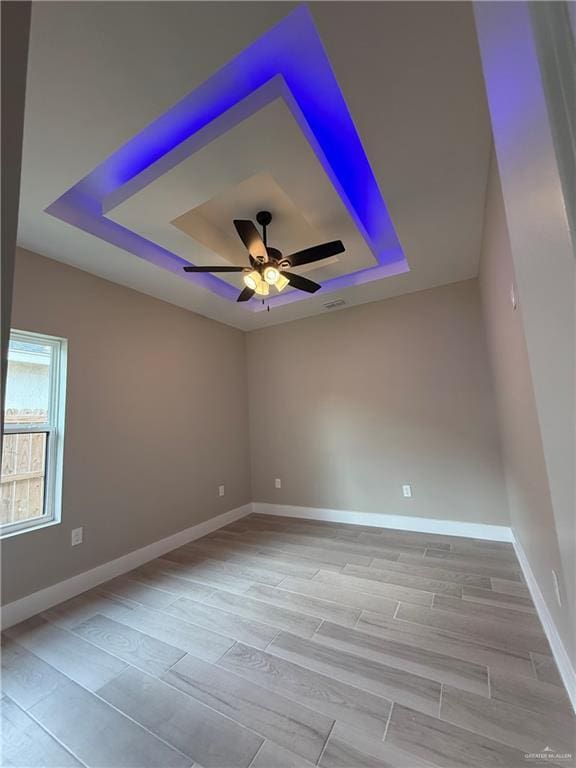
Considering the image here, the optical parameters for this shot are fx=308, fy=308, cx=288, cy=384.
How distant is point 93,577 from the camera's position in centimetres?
245

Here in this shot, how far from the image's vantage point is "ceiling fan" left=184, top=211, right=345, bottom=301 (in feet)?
6.84

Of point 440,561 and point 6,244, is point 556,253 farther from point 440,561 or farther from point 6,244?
point 440,561

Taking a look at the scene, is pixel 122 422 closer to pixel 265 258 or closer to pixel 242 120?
pixel 265 258

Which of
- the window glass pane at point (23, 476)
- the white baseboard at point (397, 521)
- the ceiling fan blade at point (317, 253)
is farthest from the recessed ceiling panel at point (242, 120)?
the white baseboard at point (397, 521)

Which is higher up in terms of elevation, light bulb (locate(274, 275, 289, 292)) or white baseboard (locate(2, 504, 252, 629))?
light bulb (locate(274, 275, 289, 292))

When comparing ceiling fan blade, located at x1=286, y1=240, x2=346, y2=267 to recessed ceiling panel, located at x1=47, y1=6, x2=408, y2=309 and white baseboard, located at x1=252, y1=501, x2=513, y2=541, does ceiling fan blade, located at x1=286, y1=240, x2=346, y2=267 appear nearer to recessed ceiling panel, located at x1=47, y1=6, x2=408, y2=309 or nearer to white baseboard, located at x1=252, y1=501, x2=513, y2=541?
recessed ceiling panel, located at x1=47, y1=6, x2=408, y2=309

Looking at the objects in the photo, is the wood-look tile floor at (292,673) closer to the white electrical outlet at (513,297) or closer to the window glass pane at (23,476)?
the window glass pane at (23,476)

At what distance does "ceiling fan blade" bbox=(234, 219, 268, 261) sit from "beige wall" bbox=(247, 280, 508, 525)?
1896mm

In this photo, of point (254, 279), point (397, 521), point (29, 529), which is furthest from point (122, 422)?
point (397, 521)

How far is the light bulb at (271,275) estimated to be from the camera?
2250mm

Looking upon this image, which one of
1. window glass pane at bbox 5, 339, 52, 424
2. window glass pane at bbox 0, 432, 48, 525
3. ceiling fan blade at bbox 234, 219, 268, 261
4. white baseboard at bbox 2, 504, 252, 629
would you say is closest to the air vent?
ceiling fan blade at bbox 234, 219, 268, 261

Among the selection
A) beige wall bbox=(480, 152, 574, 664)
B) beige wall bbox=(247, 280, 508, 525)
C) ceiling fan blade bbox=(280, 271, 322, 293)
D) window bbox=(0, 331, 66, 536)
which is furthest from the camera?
beige wall bbox=(247, 280, 508, 525)

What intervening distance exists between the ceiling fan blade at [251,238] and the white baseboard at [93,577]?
276cm

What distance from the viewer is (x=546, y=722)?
3.97 feet
